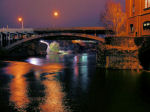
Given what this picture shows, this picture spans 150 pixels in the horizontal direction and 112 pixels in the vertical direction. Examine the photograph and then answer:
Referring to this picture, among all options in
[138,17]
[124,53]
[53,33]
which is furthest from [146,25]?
[53,33]

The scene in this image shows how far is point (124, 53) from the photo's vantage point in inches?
1151

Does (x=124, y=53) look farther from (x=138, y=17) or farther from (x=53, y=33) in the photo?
(x=53, y=33)

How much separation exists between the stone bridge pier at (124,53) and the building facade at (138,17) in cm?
A: 684

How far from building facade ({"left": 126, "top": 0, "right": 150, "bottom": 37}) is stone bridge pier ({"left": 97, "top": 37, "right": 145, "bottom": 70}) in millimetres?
6840

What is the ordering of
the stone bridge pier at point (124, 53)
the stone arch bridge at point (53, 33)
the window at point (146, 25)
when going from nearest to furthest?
the stone bridge pier at point (124, 53)
the window at point (146, 25)
the stone arch bridge at point (53, 33)

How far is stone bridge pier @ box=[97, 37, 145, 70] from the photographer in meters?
29.1

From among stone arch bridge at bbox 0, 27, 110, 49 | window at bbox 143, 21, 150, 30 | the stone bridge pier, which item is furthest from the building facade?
stone arch bridge at bbox 0, 27, 110, 49

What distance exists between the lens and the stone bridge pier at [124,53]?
29.1 m

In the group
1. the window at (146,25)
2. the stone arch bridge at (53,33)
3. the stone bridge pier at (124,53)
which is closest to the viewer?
the stone bridge pier at (124,53)

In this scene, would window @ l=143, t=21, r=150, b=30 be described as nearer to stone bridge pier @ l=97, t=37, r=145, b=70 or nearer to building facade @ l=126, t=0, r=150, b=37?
building facade @ l=126, t=0, r=150, b=37

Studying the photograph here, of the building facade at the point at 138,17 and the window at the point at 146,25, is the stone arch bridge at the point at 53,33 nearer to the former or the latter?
the building facade at the point at 138,17

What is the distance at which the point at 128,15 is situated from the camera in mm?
40281

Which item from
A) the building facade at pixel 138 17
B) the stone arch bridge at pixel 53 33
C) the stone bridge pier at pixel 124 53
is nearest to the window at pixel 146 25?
the building facade at pixel 138 17

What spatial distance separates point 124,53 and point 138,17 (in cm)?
1170
